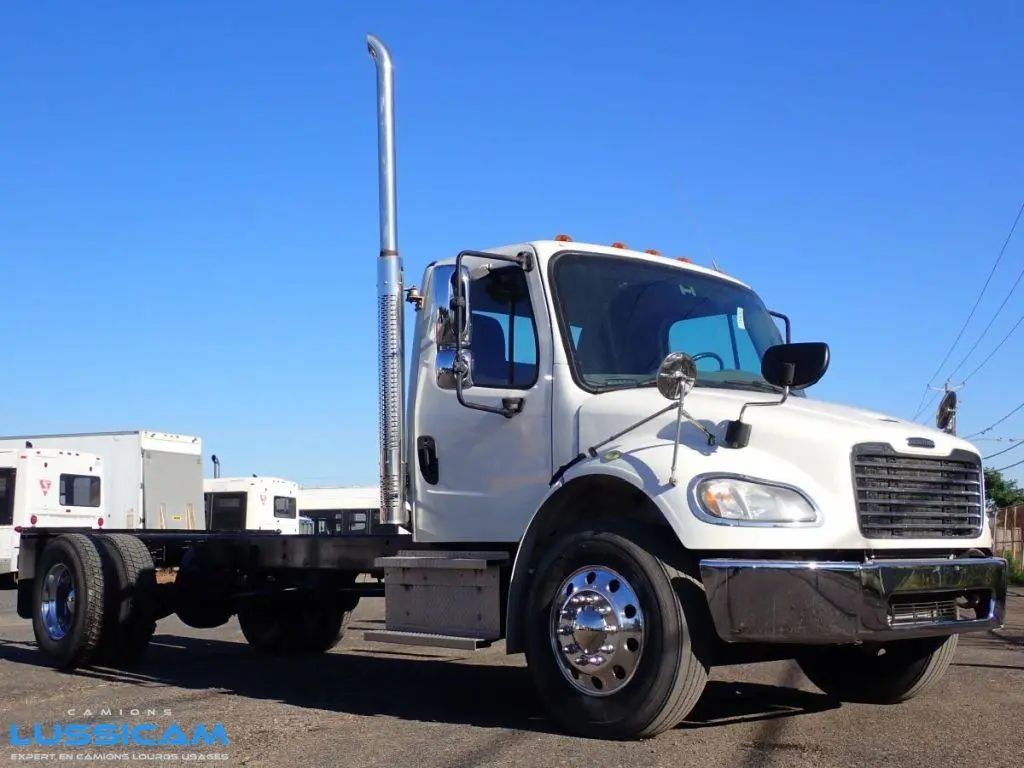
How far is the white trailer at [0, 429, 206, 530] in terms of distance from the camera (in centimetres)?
2584

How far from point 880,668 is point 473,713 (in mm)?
2400

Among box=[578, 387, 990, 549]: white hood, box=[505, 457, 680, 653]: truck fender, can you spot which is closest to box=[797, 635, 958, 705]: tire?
box=[578, 387, 990, 549]: white hood

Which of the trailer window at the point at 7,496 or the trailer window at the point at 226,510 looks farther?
the trailer window at the point at 226,510

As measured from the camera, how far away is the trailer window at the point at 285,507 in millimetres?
33125

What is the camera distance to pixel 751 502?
17.6 ft

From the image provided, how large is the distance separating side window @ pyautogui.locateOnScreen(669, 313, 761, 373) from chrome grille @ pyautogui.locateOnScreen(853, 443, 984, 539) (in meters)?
1.41

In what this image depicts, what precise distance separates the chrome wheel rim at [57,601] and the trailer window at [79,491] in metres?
14.8

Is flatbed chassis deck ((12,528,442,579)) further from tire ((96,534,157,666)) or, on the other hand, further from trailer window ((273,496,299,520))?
trailer window ((273,496,299,520))

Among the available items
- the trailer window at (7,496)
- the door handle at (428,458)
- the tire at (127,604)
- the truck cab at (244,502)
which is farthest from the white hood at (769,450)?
the truck cab at (244,502)

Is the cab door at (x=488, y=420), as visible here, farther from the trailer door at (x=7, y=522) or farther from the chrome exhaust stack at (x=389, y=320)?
the trailer door at (x=7, y=522)

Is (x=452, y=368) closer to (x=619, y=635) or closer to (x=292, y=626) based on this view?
(x=619, y=635)

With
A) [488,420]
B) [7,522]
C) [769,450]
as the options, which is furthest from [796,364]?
[7,522]

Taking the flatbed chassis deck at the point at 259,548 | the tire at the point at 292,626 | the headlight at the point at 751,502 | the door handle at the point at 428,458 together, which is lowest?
the tire at the point at 292,626

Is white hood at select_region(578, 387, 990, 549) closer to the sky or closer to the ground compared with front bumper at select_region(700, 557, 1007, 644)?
closer to the sky
